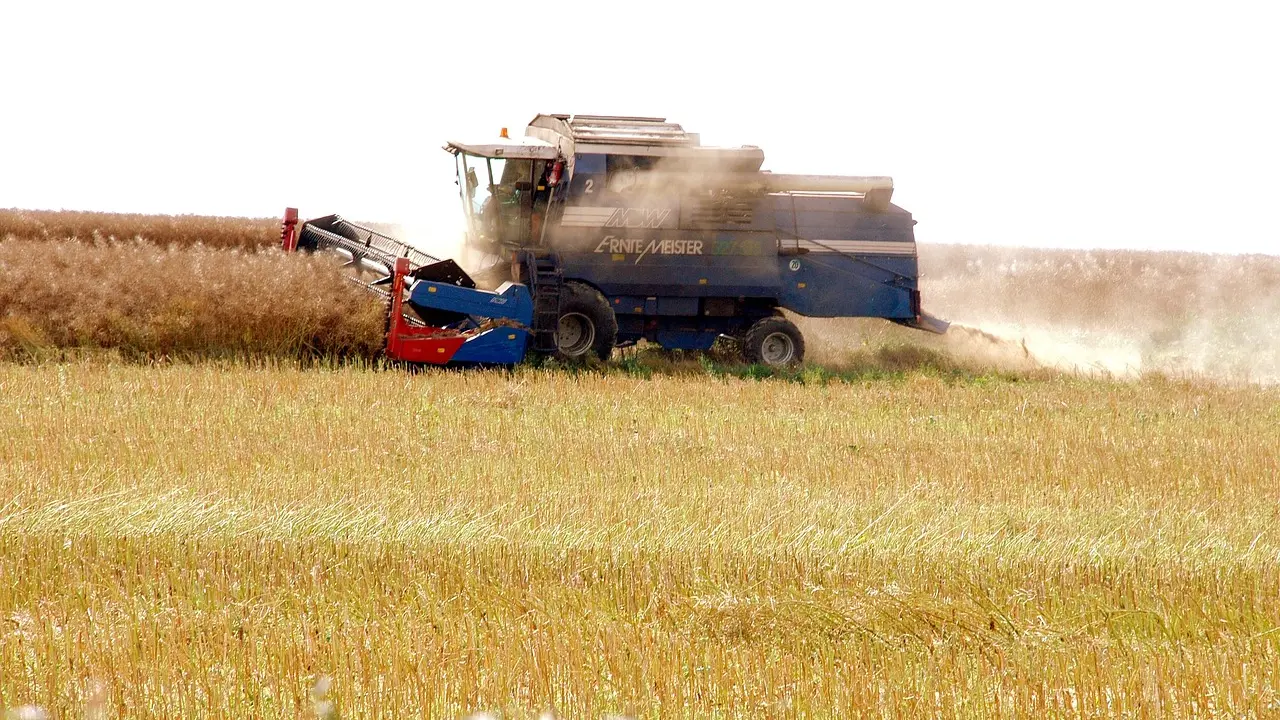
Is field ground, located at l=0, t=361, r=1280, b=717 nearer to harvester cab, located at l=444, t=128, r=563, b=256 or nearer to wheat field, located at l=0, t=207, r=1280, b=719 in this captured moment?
wheat field, located at l=0, t=207, r=1280, b=719

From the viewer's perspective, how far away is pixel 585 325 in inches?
492

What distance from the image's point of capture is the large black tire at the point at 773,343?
1309 centimetres

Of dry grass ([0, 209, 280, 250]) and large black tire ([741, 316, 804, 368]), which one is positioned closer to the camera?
large black tire ([741, 316, 804, 368])

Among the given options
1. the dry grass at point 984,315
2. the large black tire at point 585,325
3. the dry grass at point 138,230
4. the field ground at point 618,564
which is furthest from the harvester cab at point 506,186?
the dry grass at point 138,230

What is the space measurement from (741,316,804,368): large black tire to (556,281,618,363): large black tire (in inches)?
61.3

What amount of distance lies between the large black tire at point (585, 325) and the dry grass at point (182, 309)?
1.87m

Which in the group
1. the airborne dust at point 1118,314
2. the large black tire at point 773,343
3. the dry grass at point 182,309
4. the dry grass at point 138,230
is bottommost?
the airborne dust at point 1118,314

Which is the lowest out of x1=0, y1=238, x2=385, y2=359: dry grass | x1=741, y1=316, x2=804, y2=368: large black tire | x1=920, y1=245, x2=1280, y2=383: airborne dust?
x1=920, y1=245, x2=1280, y2=383: airborne dust

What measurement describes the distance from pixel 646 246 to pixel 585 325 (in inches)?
40.2

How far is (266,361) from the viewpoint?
1078 centimetres

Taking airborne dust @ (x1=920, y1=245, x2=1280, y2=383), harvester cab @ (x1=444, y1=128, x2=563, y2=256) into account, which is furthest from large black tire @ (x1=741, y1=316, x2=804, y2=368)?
harvester cab @ (x1=444, y1=128, x2=563, y2=256)

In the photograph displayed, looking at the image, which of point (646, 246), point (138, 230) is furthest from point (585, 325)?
point (138, 230)

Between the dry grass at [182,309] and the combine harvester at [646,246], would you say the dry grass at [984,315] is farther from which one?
the combine harvester at [646,246]

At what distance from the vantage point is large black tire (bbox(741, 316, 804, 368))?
515 inches
